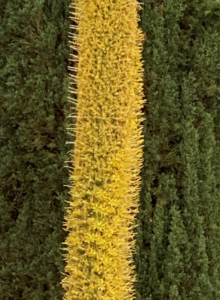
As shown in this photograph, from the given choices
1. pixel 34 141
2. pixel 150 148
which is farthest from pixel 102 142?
pixel 34 141

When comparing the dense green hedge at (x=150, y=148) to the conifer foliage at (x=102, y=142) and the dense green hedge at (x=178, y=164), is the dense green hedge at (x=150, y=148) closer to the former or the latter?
the dense green hedge at (x=178, y=164)

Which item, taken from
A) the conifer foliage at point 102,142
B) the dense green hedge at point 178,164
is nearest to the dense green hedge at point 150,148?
the dense green hedge at point 178,164

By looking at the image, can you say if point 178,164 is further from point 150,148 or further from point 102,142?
point 102,142

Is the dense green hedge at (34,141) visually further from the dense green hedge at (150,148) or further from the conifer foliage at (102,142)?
the conifer foliage at (102,142)

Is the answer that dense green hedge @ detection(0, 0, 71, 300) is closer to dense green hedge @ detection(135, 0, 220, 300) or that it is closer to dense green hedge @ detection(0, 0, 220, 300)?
dense green hedge @ detection(0, 0, 220, 300)

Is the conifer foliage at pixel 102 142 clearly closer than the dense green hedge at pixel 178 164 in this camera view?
Yes
